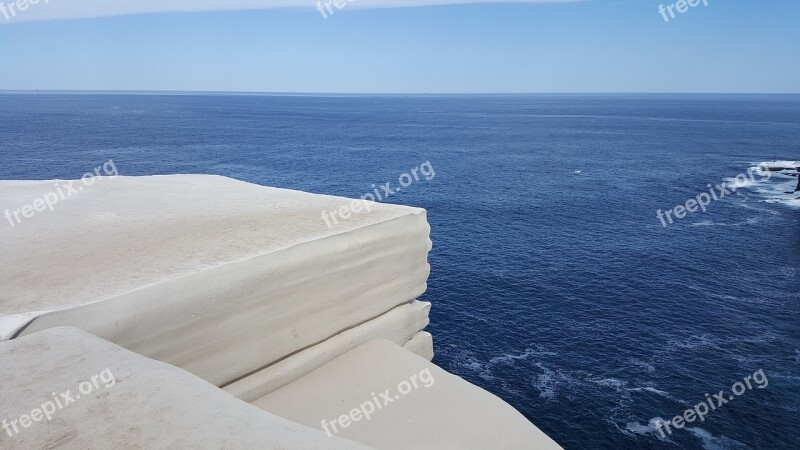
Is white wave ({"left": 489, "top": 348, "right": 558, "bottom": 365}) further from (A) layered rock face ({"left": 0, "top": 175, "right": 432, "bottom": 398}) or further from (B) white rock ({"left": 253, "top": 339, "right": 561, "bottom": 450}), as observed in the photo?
(B) white rock ({"left": 253, "top": 339, "right": 561, "bottom": 450})

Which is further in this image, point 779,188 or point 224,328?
point 779,188

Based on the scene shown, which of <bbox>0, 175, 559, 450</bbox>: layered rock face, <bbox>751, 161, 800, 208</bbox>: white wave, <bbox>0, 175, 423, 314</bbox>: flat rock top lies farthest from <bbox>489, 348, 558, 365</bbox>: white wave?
<bbox>751, 161, 800, 208</bbox>: white wave

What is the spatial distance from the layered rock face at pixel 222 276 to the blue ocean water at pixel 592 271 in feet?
39.6

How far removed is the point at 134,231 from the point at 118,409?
28.1 feet

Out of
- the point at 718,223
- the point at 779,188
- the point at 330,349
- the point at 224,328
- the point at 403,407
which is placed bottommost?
the point at 718,223

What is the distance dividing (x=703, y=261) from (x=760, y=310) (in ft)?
29.6

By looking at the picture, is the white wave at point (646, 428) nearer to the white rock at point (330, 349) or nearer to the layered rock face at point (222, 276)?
the layered rock face at point (222, 276)

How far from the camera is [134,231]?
14828 mm

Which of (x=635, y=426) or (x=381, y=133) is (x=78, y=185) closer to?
(x=635, y=426)

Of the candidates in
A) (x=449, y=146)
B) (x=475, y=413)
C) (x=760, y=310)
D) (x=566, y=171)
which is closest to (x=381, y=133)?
(x=449, y=146)

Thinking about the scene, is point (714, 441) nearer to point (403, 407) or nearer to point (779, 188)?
point (403, 407)

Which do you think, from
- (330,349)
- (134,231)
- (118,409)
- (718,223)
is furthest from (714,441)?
(718,223)

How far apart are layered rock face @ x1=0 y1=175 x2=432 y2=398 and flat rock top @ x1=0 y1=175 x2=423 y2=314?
5 centimetres

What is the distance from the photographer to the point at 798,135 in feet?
426
